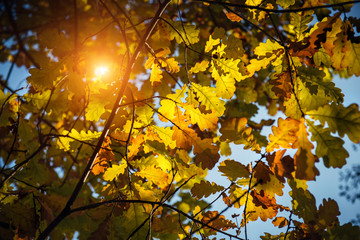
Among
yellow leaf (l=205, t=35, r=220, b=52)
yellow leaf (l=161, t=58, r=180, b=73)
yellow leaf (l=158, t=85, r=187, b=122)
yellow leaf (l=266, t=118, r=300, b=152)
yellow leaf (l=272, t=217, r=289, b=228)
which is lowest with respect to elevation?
yellow leaf (l=272, t=217, r=289, b=228)

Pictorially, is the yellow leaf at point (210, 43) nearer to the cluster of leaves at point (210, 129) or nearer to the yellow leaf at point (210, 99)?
the cluster of leaves at point (210, 129)

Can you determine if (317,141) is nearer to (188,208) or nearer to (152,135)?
(152,135)

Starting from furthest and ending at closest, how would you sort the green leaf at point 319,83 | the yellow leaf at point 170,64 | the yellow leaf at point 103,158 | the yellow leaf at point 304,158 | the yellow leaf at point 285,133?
the yellow leaf at point 170,64, the yellow leaf at point 103,158, the green leaf at point 319,83, the yellow leaf at point 285,133, the yellow leaf at point 304,158

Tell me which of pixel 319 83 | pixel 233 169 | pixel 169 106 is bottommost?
pixel 233 169

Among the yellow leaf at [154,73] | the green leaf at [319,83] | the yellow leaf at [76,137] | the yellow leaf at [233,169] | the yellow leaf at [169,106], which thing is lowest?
the yellow leaf at [233,169]

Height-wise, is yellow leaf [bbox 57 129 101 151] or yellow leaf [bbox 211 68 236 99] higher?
yellow leaf [bbox 211 68 236 99]

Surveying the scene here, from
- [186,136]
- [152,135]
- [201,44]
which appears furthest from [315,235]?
[201,44]

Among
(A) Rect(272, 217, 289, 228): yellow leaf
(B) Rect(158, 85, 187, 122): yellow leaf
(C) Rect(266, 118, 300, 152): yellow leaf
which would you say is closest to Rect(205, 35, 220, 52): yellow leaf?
(B) Rect(158, 85, 187, 122): yellow leaf

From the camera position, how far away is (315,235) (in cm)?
141

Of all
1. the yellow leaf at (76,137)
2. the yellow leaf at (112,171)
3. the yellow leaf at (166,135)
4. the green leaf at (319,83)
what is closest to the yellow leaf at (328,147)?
the green leaf at (319,83)

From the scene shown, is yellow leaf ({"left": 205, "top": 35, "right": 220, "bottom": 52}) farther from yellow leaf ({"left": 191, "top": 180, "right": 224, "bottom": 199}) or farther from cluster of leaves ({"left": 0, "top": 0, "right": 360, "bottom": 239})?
yellow leaf ({"left": 191, "top": 180, "right": 224, "bottom": 199})

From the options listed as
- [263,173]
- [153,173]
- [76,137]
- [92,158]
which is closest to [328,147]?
[263,173]

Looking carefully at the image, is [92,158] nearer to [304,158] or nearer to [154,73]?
[154,73]

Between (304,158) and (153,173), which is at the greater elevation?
(153,173)
